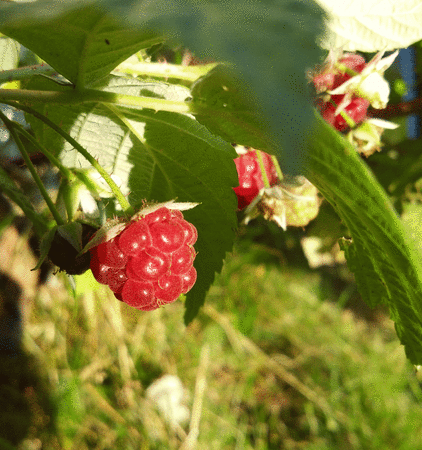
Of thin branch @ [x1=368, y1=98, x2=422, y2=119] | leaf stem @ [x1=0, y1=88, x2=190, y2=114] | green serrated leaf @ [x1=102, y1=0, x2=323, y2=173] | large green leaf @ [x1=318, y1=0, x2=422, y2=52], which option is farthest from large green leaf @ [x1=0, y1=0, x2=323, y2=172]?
thin branch @ [x1=368, y1=98, x2=422, y2=119]

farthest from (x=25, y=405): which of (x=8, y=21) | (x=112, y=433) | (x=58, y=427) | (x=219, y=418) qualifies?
(x=8, y=21)

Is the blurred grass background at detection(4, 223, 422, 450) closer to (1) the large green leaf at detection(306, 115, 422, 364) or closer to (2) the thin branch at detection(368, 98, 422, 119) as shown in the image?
(2) the thin branch at detection(368, 98, 422, 119)

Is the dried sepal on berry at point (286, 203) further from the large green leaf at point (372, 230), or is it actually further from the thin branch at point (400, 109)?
the thin branch at point (400, 109)

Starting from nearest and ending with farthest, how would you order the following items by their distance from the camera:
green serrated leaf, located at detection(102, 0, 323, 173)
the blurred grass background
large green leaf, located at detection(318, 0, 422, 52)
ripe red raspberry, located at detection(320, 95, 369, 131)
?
green serrated leaf, located at detection(102, 0, 323, 173), large green leaf, located at detection(318, 0, 422, 52), ripe red raspberry, located at detection(320, 95, 369, 131), the blurred grass background

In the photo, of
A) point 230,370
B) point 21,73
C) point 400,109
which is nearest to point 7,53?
point 21,73

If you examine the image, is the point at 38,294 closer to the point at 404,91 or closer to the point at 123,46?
the point at 404,91

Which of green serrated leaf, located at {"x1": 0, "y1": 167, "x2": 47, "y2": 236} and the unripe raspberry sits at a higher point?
the unripe raspberry
